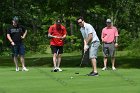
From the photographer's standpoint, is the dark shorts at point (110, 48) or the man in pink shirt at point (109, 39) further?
the dark shorts at point (110, 48)

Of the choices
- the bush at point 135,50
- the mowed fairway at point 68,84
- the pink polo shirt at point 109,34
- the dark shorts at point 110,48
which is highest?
the pink polo shirt at point 109,34

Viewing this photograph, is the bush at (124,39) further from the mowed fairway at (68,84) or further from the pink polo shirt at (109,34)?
the mowed fairway at (68,84)

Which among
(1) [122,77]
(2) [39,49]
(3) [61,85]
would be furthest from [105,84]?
(2) [39,49]

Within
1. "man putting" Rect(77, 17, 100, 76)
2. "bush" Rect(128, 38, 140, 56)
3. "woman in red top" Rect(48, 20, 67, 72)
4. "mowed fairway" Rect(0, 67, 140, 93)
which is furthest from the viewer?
"bush" Rect(128, 38, 140, 56)

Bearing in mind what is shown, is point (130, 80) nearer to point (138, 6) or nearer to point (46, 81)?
point (46, 81)

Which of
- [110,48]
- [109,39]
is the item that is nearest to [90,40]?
[109,39]

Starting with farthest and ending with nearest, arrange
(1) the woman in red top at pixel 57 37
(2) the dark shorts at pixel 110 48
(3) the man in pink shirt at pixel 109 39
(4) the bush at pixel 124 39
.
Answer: (4) the bush at pixel 124 39 → (2) the dark shorts at pixel 110 48 → (3) the man in pink shirt at pixel 109 39 → (1) the woman in red top at pixel 57 37

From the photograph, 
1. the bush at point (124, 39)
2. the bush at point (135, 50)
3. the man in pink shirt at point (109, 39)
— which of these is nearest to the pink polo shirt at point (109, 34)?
the man in pink shirt at point (109, 39)

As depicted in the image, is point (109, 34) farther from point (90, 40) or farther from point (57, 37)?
point (90, 40)

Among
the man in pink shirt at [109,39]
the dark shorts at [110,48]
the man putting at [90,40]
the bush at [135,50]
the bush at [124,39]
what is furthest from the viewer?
the bush at [124,39]

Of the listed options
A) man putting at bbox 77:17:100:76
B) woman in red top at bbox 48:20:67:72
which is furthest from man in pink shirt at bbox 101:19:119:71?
man putting at bbox 77:17:100:76

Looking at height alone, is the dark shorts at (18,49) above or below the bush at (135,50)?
above

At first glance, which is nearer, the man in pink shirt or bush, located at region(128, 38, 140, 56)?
the man in pink shirt

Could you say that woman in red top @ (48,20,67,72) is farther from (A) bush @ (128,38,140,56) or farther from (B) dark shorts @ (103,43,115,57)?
(A) bush @ (128,38,140,56)
